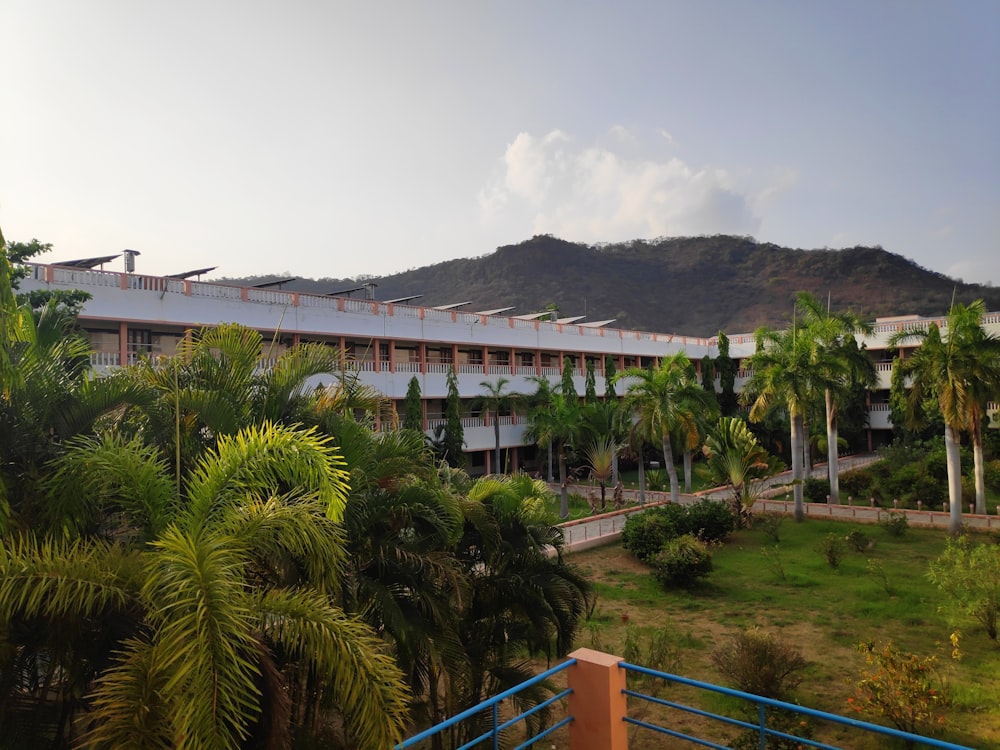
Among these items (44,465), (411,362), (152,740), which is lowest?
(152,740)

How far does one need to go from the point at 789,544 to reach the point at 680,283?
90.2 m

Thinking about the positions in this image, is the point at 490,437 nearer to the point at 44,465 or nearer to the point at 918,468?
the point at 918,468

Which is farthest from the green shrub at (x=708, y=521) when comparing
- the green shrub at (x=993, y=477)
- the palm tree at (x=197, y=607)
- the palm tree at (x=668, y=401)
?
the palm tree at (x=197, y=607)

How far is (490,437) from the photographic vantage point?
2958 cm

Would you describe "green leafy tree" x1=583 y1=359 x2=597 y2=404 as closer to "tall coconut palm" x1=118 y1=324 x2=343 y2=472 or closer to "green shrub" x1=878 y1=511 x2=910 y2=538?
"green shrub" x1=878 y1=511 x2=910 y2=538

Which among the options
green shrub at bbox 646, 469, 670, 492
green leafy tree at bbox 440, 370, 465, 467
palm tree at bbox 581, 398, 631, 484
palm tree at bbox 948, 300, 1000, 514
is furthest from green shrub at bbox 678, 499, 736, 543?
green leafy tree at bbox 440, 370, 465, 467

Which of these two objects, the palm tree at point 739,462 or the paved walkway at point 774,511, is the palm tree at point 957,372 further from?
the palm tree at point 739,462

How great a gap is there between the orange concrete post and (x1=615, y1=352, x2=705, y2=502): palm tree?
16246 mm

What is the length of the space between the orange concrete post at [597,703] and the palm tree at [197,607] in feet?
5.28

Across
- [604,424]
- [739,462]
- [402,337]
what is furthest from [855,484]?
[402,337]

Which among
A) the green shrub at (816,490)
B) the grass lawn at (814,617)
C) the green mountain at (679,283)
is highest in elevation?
the green mountain at (679,283)

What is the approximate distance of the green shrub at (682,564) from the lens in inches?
536

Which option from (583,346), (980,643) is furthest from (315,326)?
(980,643)

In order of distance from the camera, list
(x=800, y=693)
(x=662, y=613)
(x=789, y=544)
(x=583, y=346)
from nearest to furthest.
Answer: (x=800, y=693), (x=662, y=613), (x=789, y=544), (x=583, y=346)
